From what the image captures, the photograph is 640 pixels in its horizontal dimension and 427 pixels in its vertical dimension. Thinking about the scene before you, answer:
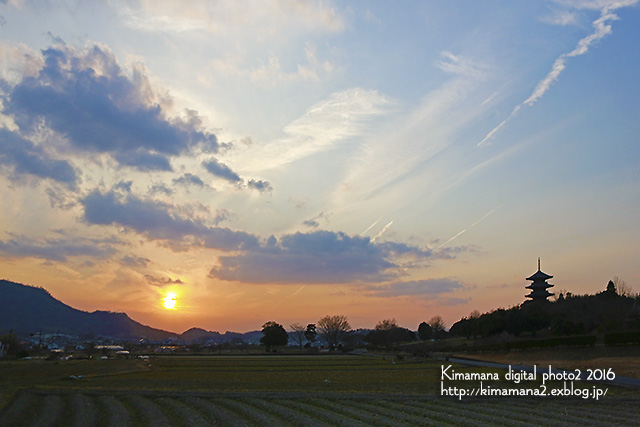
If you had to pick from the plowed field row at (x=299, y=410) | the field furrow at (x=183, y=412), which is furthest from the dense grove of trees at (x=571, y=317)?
the field furrow at (x=183, y=412)

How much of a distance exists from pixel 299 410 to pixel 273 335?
394 ft

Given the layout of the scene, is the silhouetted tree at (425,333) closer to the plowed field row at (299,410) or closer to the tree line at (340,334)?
the tree line at (340,334)

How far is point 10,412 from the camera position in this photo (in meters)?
22.6

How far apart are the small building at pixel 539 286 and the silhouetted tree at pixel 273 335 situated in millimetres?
69216

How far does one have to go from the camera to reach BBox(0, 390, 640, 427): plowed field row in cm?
1964

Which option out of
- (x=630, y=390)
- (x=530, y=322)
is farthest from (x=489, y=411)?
(x=530, y=322)

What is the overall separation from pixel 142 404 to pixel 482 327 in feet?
269

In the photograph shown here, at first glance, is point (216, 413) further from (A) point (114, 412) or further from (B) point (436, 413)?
(B) point (436, 413)

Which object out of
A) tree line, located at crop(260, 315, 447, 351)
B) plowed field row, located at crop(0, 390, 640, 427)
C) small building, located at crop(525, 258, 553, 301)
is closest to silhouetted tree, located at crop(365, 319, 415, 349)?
tree line, located at crop(260, 315, 447, 351)

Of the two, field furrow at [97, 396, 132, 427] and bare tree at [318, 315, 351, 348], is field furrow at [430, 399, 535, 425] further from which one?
bare tree at [318, 315, 351, 348]

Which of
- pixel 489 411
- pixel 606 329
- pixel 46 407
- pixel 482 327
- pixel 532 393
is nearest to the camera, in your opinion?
pixel 489 411

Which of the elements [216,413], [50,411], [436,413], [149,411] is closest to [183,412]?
[216,413]

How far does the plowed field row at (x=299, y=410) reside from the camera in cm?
1964

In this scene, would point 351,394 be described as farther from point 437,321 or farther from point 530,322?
point 437,321
